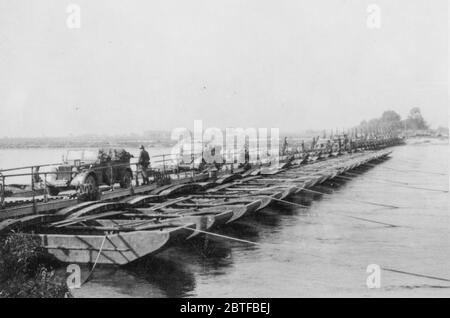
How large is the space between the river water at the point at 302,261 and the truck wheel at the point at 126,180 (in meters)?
5.35

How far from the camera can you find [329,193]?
30266 mm

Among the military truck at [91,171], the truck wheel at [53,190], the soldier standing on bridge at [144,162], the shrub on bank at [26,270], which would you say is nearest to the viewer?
the shrub on bank at [26,270]

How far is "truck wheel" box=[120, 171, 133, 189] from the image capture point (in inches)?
851

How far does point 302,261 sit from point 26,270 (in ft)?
22.6

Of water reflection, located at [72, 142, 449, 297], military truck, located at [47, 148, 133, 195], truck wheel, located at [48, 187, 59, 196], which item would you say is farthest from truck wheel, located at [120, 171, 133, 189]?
water reflection, located at [72, 142, 449, 297]

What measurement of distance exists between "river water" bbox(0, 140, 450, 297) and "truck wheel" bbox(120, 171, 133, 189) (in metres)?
5.35

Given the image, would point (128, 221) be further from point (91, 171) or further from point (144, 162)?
point (144, 162)

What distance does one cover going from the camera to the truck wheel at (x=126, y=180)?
21.6 m

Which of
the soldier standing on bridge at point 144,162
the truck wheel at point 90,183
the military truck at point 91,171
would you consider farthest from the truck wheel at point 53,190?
the soldier standing on bridge at point 144,162

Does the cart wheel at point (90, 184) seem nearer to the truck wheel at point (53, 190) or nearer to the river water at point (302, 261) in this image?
the truck wheel at point (53, 190)

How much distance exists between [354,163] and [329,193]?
14.3m

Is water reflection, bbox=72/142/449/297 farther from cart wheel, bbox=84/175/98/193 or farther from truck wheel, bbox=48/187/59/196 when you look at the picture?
truck wheel, bbox=48/187/59/196

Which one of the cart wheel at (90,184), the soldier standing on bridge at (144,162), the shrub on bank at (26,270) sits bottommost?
the shrub on bank at (26,270)
